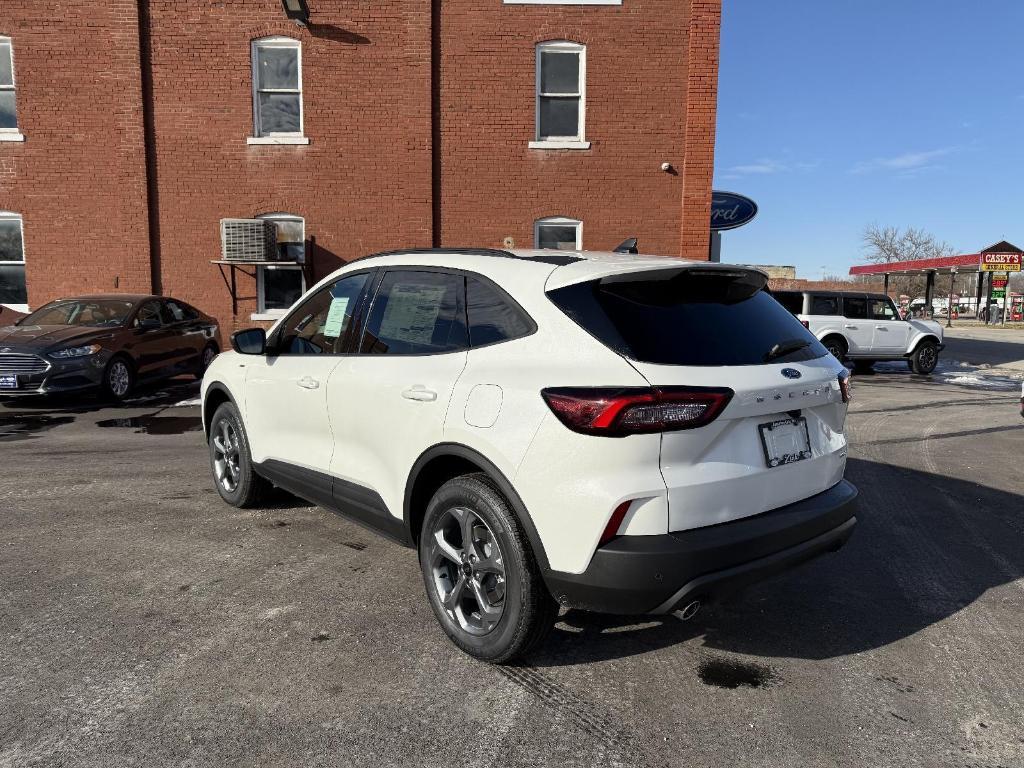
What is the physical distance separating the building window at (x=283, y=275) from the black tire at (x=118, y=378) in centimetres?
406

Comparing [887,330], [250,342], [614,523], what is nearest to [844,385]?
[614,523]

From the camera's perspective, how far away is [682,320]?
282cm

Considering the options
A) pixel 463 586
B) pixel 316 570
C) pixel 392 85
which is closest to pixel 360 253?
pixel 392 85

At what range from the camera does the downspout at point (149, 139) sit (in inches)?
511

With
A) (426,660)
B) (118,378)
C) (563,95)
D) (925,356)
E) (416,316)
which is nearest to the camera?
(426,660)

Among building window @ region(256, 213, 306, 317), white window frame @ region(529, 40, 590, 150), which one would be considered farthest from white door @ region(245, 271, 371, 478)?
white window frame @ region(529, 40, 590, 150)

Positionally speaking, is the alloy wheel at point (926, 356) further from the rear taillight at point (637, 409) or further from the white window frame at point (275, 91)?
the rear taillight at point (637, 409)

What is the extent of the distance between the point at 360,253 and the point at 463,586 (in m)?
11.2

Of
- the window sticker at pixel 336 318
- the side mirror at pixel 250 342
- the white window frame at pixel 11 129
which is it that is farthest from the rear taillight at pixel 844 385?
the white window frame at pixel 11 129

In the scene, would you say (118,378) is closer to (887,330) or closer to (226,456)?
(226,456)

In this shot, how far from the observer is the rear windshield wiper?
2.91 metres

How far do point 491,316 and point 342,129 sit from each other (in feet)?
37.5

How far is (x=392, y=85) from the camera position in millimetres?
13055

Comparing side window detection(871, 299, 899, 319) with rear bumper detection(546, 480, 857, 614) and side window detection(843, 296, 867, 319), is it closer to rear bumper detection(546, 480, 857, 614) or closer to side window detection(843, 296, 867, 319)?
side window detection(843, 296, 867, 319)
